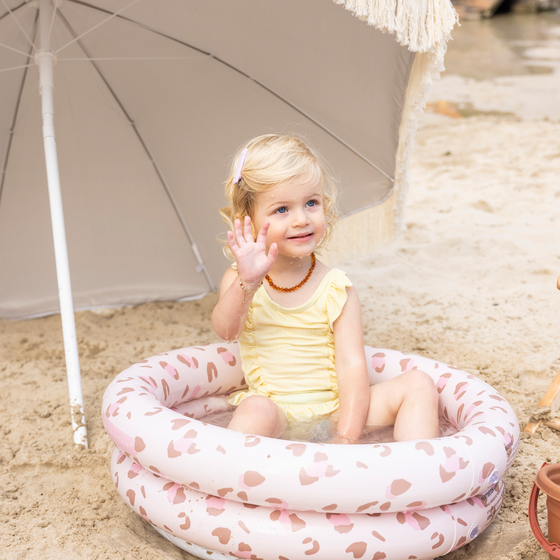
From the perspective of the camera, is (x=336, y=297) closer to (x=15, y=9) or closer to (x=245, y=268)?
(x=245, y=268)

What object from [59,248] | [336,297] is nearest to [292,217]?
[336,297]

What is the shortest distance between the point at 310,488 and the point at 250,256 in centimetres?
66

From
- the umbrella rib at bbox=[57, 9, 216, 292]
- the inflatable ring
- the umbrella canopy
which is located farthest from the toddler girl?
the umbrella rib at bbox=[57, 9, 216, 292]

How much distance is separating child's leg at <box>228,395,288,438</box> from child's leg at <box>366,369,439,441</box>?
306mm

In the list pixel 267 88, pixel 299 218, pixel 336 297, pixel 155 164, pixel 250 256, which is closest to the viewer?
pixel 250 256

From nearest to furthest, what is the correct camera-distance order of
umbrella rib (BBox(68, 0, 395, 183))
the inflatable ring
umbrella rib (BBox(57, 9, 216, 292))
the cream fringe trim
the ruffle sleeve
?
the inflatable ring
the cream fringe trim
the ruffle sleeve
umbrella rib (BBox(68, 0, 395, 183))
umbrella rib (BBox(57, 9, 216, 292))

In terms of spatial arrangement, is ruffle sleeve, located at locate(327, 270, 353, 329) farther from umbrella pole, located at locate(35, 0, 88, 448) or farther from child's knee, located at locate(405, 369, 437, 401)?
umbrella pole, located at locate(35, 0, 88, 448)

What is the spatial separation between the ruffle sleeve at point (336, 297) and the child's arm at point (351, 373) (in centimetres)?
2

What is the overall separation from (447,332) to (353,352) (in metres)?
1.23

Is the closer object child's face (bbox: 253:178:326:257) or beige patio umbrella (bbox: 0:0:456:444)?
child's face (bbox: 253:178:326:257)

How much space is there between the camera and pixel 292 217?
1914mm

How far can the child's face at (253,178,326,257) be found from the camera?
6.25 feet

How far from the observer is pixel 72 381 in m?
2.27

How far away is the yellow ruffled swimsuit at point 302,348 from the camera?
2.04 m
